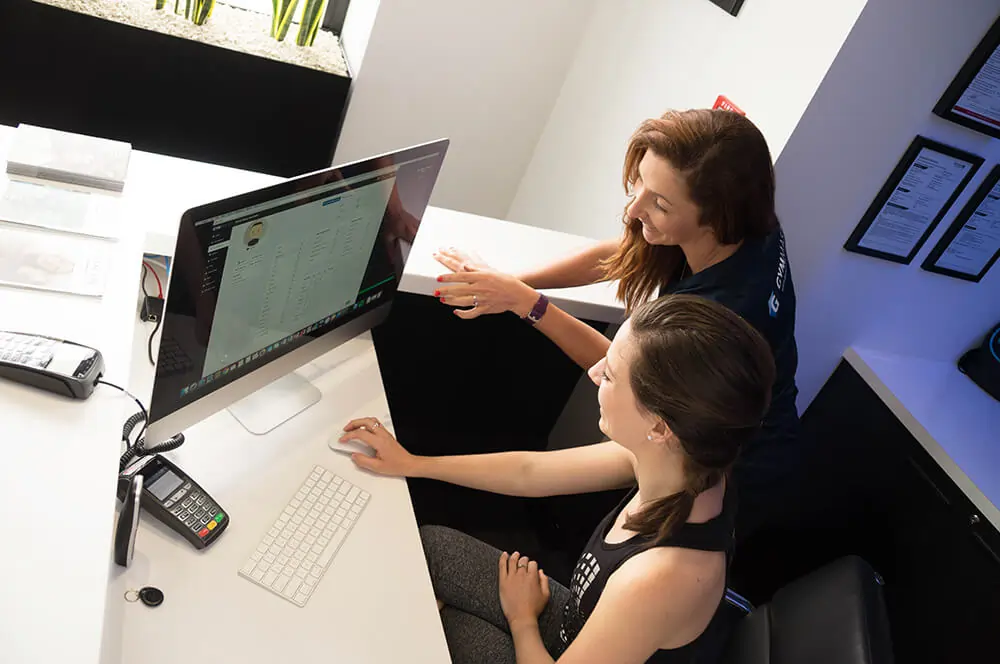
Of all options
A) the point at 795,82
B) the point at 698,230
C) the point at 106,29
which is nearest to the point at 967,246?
the point at 795,82

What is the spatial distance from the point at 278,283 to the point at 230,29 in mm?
1964

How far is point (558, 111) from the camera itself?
3.40 m

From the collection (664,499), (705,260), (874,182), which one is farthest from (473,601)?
(874,182)

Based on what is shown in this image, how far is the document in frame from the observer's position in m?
2.19

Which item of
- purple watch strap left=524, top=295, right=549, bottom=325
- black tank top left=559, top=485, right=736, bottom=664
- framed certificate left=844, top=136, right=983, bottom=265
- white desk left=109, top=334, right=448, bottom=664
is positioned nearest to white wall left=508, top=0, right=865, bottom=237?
framed certificate left=844, top=136, right=983, bottom=265

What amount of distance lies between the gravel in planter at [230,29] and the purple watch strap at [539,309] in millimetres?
1594

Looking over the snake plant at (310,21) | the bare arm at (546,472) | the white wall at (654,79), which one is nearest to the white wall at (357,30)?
the snake plant at (310,21)

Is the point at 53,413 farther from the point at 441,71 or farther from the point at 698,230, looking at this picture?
the point at 441,71

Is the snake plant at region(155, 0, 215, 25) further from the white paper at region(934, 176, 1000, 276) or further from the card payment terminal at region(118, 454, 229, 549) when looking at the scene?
the white paper at region(934, 176, 1000, 276)

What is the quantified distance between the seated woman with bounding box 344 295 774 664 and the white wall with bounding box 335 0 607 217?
195 centimetres

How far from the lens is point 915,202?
2.25 m

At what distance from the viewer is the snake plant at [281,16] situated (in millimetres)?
2975

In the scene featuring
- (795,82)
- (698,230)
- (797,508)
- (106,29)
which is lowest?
(797,508)

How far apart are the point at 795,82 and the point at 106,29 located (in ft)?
6.81
